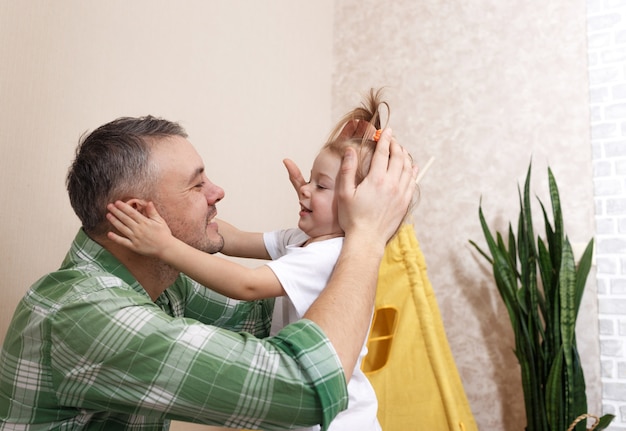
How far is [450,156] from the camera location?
300 cm

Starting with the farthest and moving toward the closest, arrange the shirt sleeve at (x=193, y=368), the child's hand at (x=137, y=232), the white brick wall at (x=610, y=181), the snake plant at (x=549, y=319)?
1. the white brick wall at (x=610, y=181)
2. the snake plant at (x=549, y=319)
3. the child's hand at (x=137, y=232)
4. the shirt sleeve at (x=193, y=368)

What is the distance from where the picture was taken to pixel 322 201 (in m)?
1.46

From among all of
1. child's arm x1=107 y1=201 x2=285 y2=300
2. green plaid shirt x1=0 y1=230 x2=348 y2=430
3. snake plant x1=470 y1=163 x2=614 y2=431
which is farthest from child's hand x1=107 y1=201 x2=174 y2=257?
snake plant x1=470 y1=163 x2=614 y2=431

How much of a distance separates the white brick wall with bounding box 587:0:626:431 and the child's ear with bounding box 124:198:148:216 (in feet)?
6.83

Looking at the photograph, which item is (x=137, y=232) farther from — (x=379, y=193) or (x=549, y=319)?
(x=549, y=319)

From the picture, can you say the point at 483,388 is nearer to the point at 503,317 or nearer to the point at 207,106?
the point at 503,317

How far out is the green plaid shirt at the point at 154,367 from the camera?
90cm

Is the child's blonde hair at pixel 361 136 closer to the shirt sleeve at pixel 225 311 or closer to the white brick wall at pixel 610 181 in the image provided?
the shirt sleeve at pixel 225 311

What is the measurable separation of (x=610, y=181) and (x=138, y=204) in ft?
7.11

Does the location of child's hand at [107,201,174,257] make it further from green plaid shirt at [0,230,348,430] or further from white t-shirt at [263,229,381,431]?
white t-shirt at [263,229,381,431]

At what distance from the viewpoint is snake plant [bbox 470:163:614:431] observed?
2.26 m

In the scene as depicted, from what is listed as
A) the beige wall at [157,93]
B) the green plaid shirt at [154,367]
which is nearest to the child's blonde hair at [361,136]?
the green plaid shirt at [154,367]

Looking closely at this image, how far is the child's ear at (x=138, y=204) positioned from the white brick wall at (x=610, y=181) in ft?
6.83

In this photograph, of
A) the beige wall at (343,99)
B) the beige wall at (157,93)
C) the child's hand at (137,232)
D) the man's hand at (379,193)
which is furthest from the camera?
the beige wall at (343,99)
